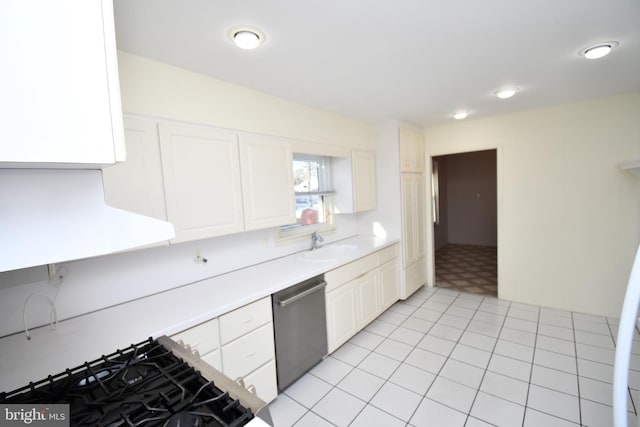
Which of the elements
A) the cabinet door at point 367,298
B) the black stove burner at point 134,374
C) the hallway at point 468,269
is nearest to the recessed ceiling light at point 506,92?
the cabinet door at point 367,298

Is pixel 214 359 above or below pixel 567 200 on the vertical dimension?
below

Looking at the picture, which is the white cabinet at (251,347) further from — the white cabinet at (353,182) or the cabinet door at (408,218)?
the cabinet door at (408,218)

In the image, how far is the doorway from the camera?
5930mm

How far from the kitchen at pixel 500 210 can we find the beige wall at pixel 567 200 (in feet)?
0.03

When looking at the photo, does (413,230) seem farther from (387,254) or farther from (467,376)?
(467,376)

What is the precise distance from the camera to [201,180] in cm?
182

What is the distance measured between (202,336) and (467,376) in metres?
2.06

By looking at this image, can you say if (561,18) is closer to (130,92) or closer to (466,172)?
(130,92)

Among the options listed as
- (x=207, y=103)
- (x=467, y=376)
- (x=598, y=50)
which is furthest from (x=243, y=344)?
(x=598, y=50)

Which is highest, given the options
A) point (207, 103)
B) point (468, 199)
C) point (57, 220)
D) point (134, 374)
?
point (207, 103)

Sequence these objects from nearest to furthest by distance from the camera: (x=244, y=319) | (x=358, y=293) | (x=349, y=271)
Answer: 1. (x=244, y=319)
2. (x=349, y=271)
3. (x=358, y=293)

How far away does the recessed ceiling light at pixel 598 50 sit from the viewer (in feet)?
5.67

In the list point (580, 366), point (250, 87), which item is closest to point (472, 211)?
point (580, 366)

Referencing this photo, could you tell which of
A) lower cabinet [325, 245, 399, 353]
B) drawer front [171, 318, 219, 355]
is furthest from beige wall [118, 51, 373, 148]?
lower cabinet [325, 245, 399, 353]
